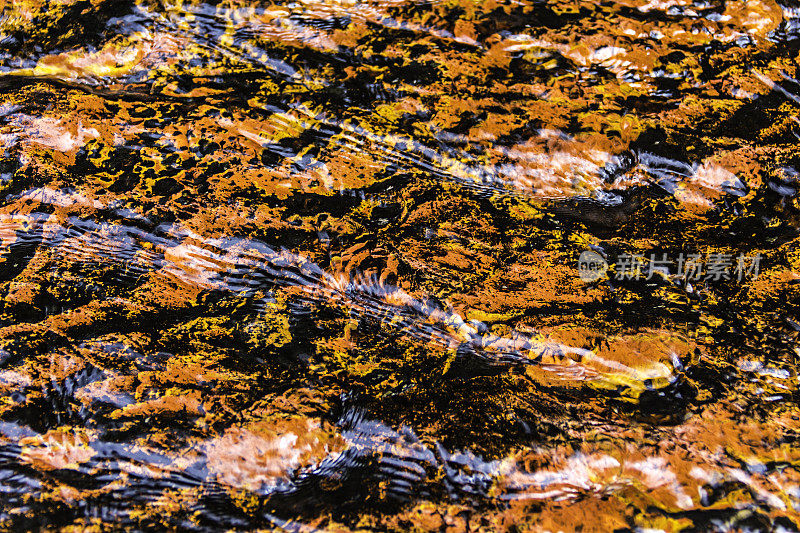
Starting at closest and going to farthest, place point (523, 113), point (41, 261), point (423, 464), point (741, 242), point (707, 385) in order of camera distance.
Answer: point (423, 464) < point (707, 385) < point (41, 261) < point (741, 242) < point (523, 113)

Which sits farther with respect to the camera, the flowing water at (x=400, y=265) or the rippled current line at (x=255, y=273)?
the rippled current line at (x=255, y=273)

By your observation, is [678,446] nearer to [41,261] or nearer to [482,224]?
[482,224]

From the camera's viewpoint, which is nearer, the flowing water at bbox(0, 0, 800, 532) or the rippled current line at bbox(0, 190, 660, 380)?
the flowing water at bbox(0, 0, 800, 532)

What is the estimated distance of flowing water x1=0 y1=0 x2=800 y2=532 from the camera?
1.17 metres

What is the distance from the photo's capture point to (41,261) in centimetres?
156

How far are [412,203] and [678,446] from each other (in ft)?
3.26

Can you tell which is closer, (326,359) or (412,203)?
(326,359)

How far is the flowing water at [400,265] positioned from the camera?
1171mm

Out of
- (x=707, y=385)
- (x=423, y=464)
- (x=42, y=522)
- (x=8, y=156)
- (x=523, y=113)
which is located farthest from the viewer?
(x=523, y=113)

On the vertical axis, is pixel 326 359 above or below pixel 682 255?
below

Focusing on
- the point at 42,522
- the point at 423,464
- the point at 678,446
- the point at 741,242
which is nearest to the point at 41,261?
the point at 42,522

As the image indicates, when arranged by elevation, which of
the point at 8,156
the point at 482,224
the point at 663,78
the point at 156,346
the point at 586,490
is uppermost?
the point at 663,78

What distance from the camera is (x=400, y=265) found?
159cm

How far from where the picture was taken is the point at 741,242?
1.67m
